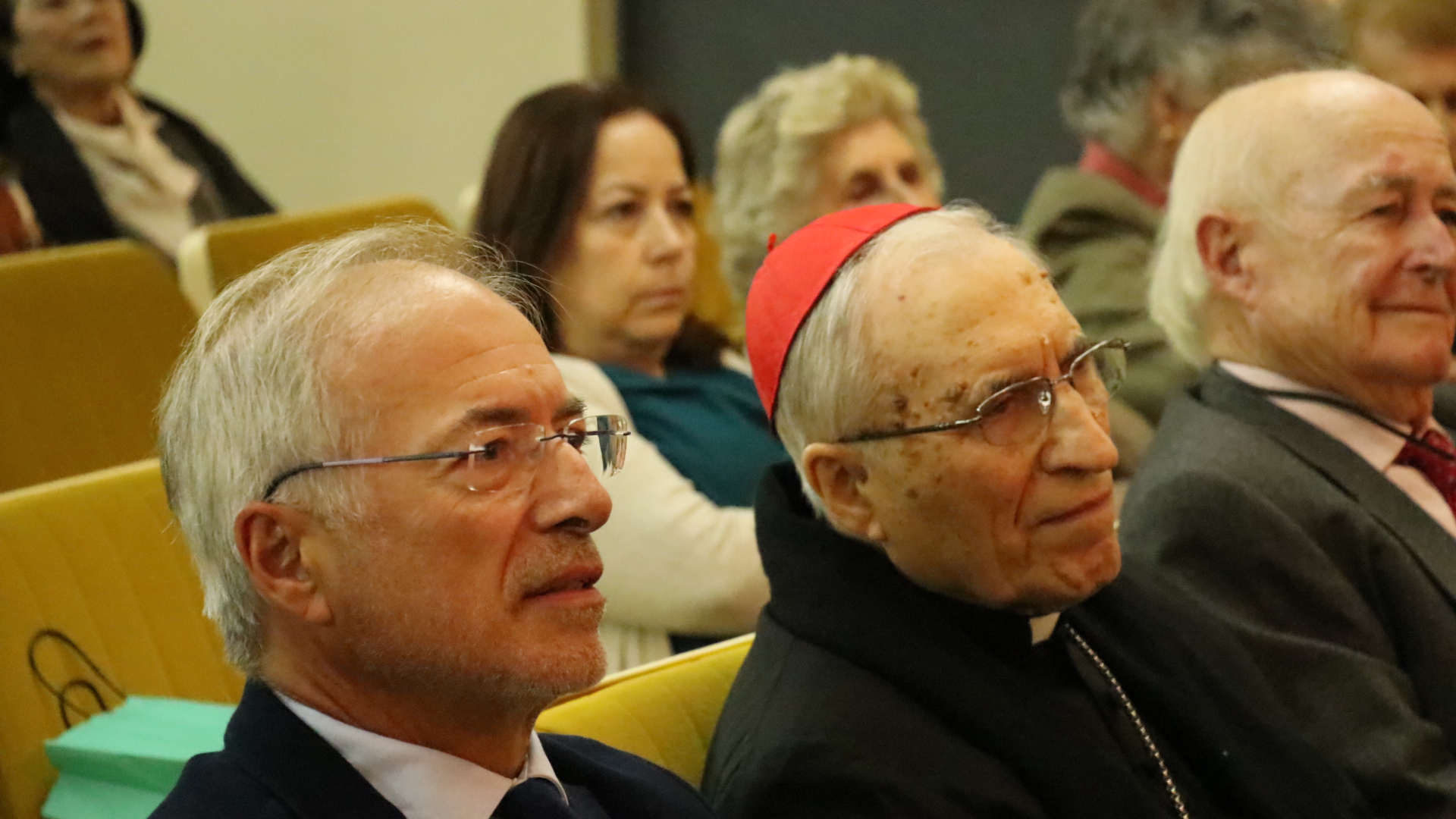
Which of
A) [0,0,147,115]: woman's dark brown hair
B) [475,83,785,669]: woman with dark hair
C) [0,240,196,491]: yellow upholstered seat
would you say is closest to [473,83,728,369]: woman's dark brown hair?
[475,83,785,669]: woman with dark hair

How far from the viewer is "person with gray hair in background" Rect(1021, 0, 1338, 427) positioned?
2.81m

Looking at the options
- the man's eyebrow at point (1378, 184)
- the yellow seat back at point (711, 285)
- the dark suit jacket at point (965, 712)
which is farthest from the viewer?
the yellow seat back at point (711, 285)

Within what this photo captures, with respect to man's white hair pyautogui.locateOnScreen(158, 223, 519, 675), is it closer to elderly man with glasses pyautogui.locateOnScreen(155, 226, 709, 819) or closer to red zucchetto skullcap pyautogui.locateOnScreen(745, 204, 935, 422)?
elderly man with glasses pyautogui.locateOnScreen(155, 226, 709, 819)

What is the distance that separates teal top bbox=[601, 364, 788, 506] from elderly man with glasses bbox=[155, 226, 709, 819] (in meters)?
1.07

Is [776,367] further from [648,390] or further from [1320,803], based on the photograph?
[648,390]

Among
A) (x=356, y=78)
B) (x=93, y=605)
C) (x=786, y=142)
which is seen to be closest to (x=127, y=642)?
(x=93, y=605)

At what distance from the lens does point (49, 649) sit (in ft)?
5.20

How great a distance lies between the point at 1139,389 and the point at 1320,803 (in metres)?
1.31

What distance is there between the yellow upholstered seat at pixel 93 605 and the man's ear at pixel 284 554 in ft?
1.94

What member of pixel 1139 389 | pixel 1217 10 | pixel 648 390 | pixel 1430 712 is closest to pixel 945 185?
pixel 1217 10

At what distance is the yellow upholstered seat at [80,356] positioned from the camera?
8.09 feet

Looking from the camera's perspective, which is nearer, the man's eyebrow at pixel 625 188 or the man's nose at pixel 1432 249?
the man's nose at pixel 1432 249

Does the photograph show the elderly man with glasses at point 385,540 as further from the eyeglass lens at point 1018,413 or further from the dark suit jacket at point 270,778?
the eyeglass lens at point 1018,413

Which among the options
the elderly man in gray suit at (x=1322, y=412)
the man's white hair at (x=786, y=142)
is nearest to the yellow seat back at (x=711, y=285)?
the man's white hair at (x=786, y=142)
